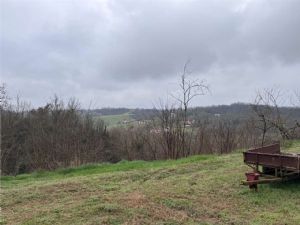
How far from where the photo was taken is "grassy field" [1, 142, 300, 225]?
23.4 ft

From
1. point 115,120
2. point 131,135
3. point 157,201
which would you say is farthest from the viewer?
point 115,120

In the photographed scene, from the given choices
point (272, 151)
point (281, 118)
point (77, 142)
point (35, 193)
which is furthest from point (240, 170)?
point (77, 142)

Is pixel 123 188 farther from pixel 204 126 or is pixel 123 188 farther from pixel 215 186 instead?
pixel 204 126

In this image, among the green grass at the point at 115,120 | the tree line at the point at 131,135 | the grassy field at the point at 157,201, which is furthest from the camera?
the green grass at the point at 115,120

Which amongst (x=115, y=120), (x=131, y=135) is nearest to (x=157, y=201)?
(x=131, y=135)

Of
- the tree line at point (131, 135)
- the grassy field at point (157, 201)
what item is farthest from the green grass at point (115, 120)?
the grassy field at point (157, 201)

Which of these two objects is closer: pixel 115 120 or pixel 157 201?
pixel 157 201

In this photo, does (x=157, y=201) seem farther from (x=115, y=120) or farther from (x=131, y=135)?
(x=115, y=120)

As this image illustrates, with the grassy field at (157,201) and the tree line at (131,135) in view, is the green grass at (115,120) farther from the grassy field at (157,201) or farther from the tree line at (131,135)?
the grassy field at (157,201)

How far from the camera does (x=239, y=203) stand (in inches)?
331

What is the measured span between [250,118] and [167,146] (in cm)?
728

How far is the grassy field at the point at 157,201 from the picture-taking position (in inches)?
281

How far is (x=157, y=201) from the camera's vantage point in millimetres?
8055

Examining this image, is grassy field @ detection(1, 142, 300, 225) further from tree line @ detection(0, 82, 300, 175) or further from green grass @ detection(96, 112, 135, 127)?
green grass @ detection(96, 112, 135, 127)
